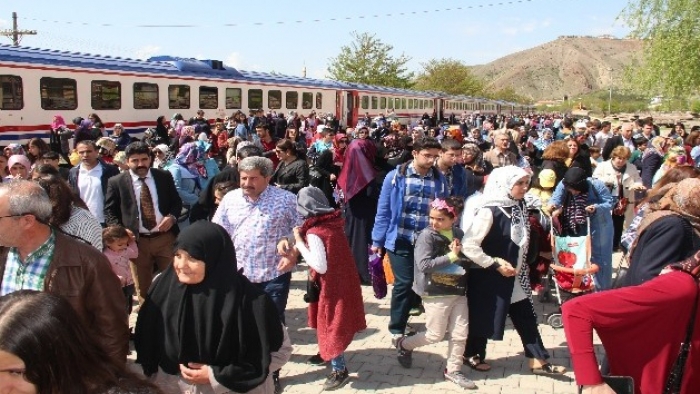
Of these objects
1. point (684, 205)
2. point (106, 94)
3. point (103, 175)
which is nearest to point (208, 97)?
point (106, 94)

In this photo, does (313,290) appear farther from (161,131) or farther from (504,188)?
(161,131)

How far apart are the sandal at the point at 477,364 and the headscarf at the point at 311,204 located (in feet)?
5.58

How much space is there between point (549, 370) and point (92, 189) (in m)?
4.20

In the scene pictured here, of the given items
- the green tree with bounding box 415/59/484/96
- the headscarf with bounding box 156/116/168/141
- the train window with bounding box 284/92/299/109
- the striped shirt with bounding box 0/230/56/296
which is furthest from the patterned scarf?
the green tree with bounding box 415/59/484/96

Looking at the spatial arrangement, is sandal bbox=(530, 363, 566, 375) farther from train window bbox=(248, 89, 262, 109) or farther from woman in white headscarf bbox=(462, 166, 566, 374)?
train window bbox=(248, 89, 262, 109)

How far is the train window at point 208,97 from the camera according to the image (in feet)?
59.8

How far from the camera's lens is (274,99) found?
72.6ft

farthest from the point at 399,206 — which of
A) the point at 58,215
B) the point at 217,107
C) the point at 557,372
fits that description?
the point at 217,107

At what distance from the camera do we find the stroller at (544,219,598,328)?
5449 millimetres

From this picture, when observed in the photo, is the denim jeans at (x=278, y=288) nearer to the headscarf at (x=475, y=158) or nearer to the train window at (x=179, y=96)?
the headscarf at (x=475, y=158)

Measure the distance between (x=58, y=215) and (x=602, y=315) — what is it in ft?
9.79

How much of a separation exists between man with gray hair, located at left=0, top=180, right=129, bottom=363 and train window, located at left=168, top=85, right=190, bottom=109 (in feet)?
48.4

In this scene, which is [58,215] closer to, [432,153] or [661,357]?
[432,153]

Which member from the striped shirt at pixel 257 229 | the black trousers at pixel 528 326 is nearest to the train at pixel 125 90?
the striped shirt at pixel 257 229
